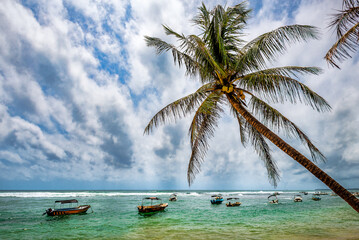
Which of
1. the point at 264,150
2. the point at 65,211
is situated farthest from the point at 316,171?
the point at 65,211

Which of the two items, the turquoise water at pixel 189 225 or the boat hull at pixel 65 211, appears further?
the boat hull at pixel 65 211

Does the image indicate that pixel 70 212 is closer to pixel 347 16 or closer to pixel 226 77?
pixel 226 77

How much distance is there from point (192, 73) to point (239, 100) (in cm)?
194

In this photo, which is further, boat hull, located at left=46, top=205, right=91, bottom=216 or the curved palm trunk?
boat hull, located at left=46, top=205, right=91, bottom=216

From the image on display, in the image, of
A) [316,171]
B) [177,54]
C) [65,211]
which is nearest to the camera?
[316,171]

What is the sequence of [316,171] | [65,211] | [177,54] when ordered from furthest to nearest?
[65,211], [177,54], [316,171]

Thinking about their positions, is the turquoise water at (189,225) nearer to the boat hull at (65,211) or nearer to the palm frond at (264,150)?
the boat hull at (65,211)

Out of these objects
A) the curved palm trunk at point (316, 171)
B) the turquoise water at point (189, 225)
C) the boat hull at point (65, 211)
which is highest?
the curved palm trunk at point (316, 171)

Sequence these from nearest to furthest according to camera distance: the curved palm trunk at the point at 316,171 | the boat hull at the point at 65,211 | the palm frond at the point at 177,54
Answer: the curved palm trunk at the point at 316,171, the palm frond at the point at 177,54, the boat hull at the point at 65,211

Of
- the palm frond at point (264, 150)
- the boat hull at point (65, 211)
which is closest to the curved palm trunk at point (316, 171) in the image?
the palm frond at point (264, 150)

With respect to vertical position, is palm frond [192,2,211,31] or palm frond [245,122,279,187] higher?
palm frond [192,2,211,31]

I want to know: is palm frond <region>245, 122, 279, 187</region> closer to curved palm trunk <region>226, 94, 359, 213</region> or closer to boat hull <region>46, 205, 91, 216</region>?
curved palm trunk <region>226, 94, 359, 213</region>

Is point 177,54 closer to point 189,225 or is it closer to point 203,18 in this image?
point 203,18

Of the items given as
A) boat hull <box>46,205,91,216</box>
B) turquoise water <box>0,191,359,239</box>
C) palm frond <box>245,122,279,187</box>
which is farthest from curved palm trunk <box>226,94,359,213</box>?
boat hull <box>46,205,91,216</box>
